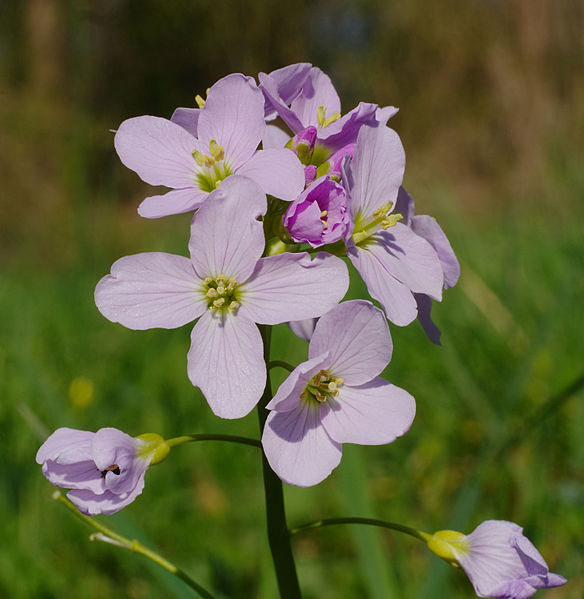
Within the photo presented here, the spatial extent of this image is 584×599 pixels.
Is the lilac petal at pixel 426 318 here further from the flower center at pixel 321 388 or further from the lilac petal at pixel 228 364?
the lilac petal at pixel 228 364

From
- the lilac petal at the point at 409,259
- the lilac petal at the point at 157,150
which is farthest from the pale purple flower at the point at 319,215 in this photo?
the lilac petal at the point at 157,150

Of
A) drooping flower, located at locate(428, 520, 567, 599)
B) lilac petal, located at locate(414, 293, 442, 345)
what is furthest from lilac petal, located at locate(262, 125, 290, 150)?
drooping flower, located at locate(428, 520, 567, 599)

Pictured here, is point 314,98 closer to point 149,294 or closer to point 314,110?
point 314,110

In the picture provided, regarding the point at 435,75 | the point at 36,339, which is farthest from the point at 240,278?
the point at 435,75

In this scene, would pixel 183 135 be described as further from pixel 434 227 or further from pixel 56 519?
pixel 56 519

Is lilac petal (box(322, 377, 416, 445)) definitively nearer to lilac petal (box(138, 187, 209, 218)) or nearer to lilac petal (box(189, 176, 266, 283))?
lilac petal (box(189, 176, 266, 283))

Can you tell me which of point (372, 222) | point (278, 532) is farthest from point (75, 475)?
point (372, 222)
